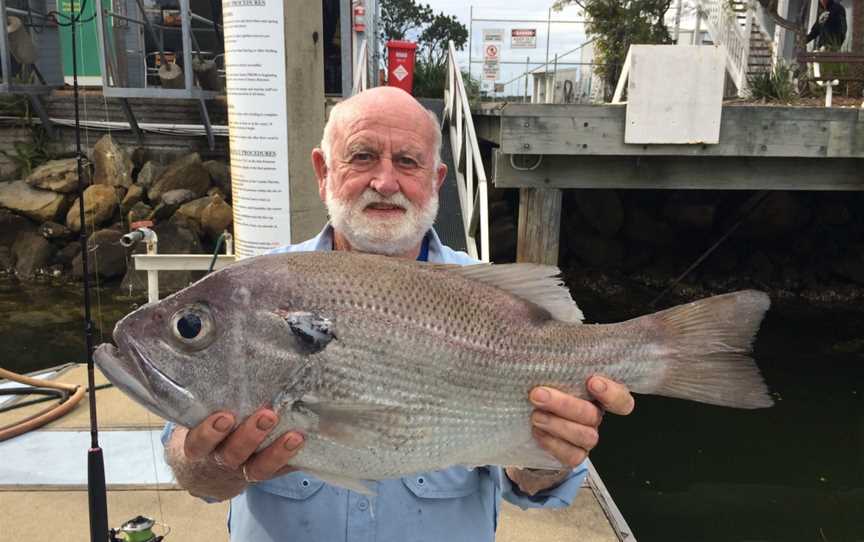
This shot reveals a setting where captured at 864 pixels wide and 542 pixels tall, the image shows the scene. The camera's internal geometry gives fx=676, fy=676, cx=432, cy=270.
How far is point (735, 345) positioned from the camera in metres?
1.70

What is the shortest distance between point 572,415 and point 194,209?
12.0 metres

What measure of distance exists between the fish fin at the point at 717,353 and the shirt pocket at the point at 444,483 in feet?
2.00

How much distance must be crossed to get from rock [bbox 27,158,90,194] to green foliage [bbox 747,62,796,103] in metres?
12.2

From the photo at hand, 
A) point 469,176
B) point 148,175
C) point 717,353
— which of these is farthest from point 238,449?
point 148,175

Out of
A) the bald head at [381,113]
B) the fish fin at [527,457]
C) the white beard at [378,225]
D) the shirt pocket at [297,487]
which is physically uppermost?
the bald head at [381,113]

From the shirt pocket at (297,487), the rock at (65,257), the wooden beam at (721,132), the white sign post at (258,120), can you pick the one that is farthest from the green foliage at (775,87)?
the rock at (65,257)

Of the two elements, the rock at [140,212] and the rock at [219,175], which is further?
the rock at [219,175]

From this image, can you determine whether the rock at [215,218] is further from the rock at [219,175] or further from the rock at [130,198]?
the rock at [130,198]

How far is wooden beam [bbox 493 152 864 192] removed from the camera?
25.1 feet

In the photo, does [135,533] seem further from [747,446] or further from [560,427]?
[747,446]

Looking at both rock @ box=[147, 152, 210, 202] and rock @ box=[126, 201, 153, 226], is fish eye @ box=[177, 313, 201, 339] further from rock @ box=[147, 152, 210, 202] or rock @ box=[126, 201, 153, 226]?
rock @ box=[147, 152, 210, 202]

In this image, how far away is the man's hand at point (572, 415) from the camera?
170 centimetres

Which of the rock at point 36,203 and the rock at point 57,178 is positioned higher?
the rock at point 57,178

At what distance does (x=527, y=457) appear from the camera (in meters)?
1.75
